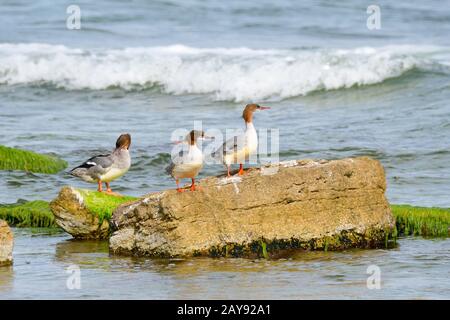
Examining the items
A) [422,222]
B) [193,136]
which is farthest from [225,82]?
[193,136]

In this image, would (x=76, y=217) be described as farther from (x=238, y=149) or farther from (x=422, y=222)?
(x=422, y=222)

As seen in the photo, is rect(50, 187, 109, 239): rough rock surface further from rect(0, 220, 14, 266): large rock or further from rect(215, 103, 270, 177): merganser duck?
rect(215, 103, 270, 177): merganser duck

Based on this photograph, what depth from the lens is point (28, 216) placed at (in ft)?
40.6

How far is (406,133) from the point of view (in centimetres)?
1842

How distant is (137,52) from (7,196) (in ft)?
46.0

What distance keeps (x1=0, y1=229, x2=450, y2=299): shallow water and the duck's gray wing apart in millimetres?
1185

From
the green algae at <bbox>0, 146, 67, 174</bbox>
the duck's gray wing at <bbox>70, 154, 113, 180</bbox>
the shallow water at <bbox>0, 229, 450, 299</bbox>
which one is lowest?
the shallow water at <bbox>0, 229, 450, 299</bbox>

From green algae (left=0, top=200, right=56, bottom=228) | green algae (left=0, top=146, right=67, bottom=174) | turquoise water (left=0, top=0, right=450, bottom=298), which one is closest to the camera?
turquoise water (left=0, top=0, right=450, bottom=298)

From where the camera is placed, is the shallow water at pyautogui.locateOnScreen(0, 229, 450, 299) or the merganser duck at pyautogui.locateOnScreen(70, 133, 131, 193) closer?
the shallow water at pyautogui.locateOnScreen(0, 229, 450, 299)

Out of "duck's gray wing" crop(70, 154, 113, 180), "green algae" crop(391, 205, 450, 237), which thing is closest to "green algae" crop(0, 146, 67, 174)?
"duck's gray wing" crop(70, 154, 113, 180)

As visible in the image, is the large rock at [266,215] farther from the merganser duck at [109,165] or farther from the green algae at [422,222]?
the merganser duck at [109,165]

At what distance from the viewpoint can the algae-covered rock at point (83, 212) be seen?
11.2 metres

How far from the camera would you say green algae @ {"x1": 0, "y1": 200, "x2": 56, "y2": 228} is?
12.3 metres
